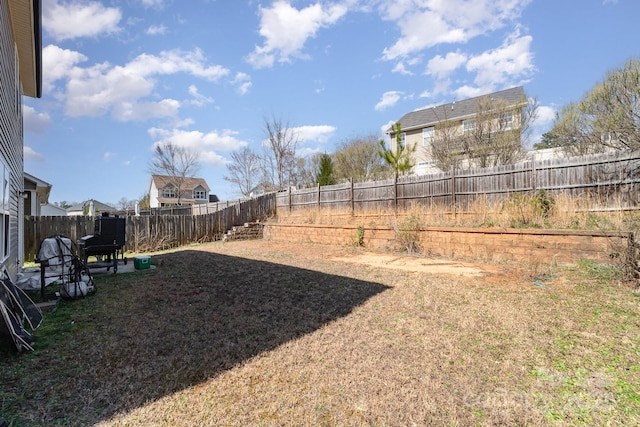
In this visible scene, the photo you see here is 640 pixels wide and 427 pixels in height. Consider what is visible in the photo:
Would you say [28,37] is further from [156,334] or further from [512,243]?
[512,243]

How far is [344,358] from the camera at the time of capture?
2703 mm

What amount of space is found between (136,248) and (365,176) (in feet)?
53.9

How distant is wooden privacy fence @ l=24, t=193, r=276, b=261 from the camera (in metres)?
9.38

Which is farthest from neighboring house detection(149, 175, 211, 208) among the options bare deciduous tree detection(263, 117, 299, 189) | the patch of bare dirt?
the patch of bare dirt

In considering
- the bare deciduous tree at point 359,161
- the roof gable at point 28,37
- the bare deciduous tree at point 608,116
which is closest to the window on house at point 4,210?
the roof gable at point 28,37

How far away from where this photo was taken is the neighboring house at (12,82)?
4676 millimetres

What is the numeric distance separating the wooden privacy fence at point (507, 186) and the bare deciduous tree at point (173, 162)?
86.2 feet

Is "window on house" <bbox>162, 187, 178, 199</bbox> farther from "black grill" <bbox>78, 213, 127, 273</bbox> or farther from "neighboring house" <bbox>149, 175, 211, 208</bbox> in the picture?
"black grill" <bbox>78, 213, 127, 273</bbox>

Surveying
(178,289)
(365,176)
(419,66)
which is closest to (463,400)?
(178,289)

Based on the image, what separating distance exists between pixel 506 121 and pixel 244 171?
25.5 m

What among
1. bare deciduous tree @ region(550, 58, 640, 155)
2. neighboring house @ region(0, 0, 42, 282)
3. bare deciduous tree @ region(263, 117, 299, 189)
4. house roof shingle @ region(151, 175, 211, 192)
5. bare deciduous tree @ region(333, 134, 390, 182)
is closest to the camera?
neighboring house @ region(0, 0, 42, 282)

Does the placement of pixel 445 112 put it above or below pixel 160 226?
above

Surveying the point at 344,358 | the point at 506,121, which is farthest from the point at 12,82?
the point at 506,121

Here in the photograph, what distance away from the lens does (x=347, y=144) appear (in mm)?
25953
